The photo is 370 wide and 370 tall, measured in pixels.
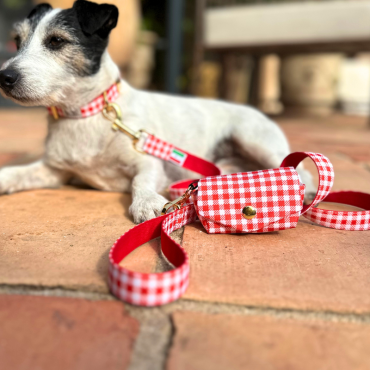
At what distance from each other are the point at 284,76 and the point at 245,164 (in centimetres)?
561

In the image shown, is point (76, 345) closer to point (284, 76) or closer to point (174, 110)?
point (174, 110)

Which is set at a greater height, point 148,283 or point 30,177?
point 148,283

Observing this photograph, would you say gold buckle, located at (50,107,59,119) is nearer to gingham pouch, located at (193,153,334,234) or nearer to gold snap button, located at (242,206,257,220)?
gingham pouch, located at (193,153,334,234)

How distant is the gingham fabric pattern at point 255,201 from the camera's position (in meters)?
1.24

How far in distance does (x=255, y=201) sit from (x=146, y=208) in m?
0.41

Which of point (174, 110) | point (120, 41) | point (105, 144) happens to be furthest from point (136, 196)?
point (120, 41)

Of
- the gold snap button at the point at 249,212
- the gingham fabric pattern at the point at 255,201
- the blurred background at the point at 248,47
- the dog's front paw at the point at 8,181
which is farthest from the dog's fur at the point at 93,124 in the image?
the blurred background at the point at 248,47

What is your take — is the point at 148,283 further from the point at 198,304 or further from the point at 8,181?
the point at 8,181

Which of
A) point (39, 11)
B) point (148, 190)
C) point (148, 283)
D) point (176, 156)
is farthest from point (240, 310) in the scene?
point (39, 11)

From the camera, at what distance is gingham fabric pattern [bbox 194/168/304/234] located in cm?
124

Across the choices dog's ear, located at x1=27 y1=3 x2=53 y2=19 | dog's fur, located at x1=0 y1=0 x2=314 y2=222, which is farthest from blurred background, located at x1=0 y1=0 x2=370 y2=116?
dog's ear, located at x1=27 y1=3 x2=53 y2=19

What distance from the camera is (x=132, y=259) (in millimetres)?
1120

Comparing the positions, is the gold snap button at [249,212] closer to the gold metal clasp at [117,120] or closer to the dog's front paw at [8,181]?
the gold metal clasp at [117,120]

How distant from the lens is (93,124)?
1.80m
